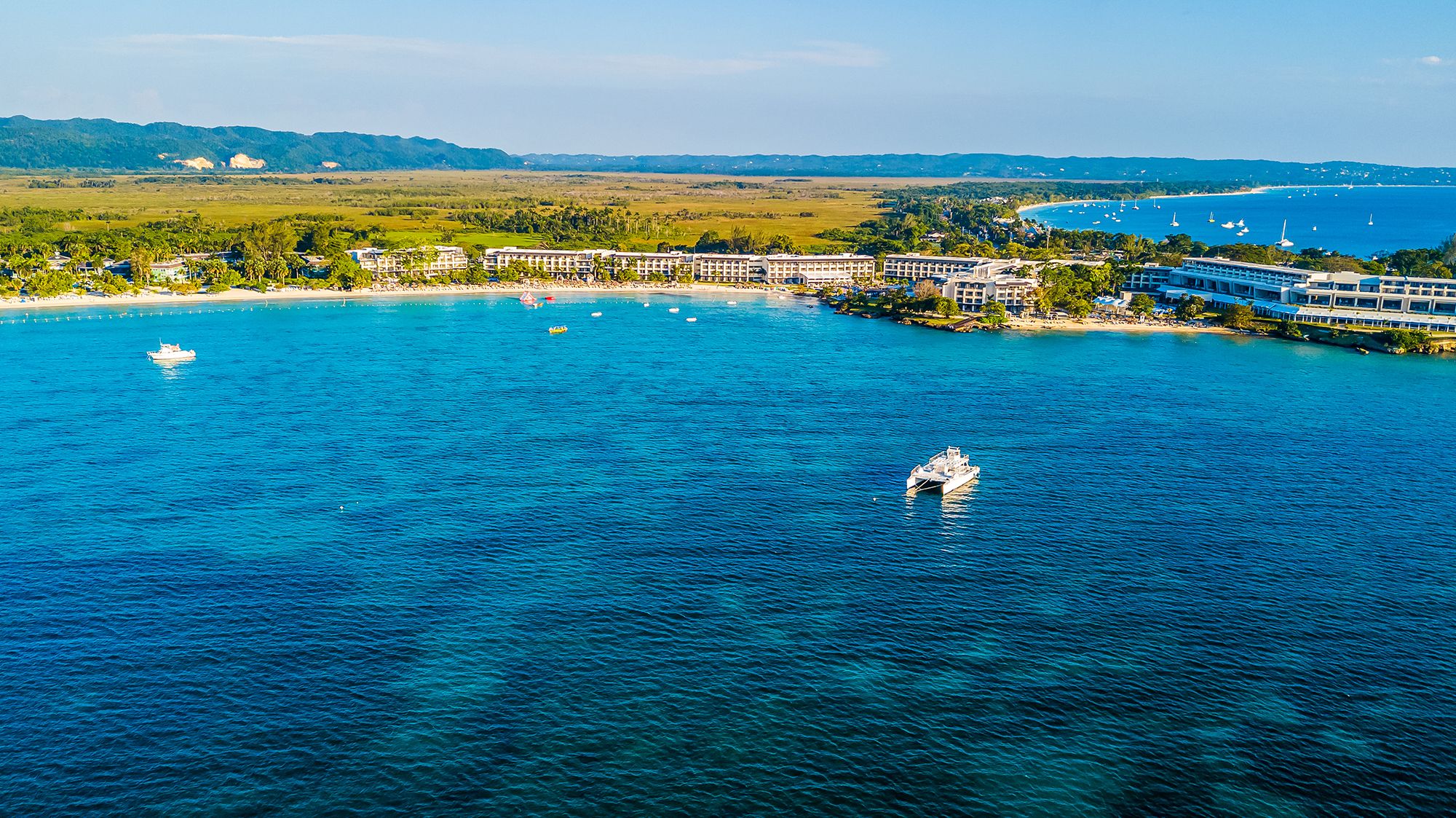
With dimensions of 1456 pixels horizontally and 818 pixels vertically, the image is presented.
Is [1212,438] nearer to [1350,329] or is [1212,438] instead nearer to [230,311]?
[1350,329]

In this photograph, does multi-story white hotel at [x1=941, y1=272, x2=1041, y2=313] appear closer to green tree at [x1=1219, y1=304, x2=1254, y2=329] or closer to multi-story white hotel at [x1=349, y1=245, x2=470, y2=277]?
green tree at [x1=1219, y1=304, x2=1254, y2=329]

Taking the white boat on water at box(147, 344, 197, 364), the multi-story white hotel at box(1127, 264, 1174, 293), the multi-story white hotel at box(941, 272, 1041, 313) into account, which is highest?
the multi-story white hotel at box(1127, 264, 1174, 293)

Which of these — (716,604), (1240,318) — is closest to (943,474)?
(716,604)

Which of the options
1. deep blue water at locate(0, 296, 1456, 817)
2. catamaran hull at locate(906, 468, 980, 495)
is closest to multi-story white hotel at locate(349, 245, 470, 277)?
deep blue water at locate(0, 296, 1456, 817)

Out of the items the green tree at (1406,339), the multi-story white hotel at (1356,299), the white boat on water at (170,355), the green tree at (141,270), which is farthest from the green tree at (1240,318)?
the green tree at (141,270)

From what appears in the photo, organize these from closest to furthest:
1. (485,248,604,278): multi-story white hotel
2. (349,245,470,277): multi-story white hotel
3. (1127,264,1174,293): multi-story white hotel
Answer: (1127,264,1174,293): multi-story white hotel
(349,245,470,277): multi-story white hotel
(485,248,604,278): multi-story white hotel

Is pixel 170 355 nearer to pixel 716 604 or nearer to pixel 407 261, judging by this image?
pixel 407 261

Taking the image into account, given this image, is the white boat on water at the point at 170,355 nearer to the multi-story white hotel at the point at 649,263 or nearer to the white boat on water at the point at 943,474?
the white boat on water at the point at 943,474
